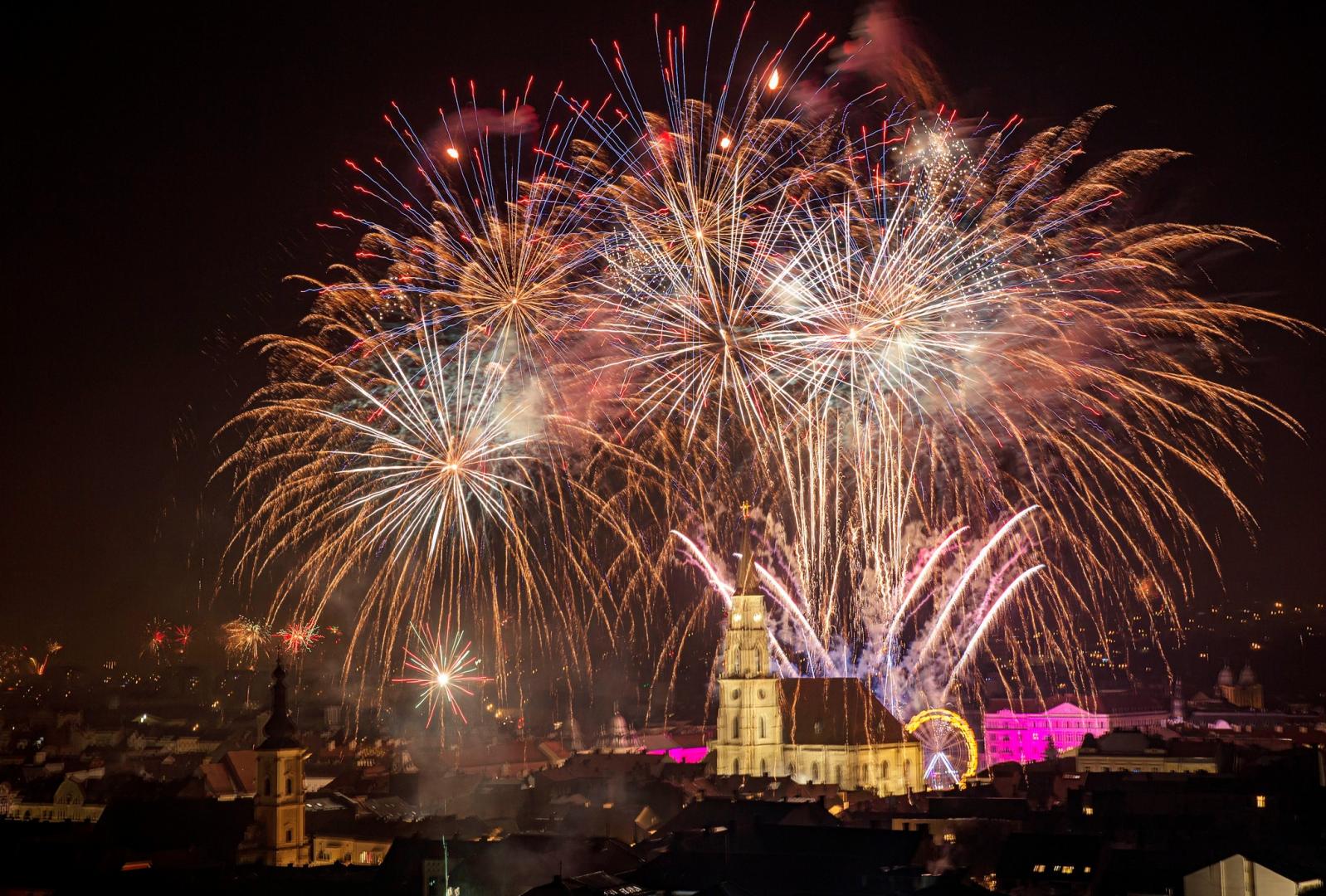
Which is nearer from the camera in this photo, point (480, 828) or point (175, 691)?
point (480, 828)

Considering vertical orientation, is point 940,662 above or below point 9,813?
above

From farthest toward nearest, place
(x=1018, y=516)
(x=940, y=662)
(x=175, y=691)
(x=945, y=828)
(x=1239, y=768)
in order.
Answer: (x=175, y=691)
(x=1239, y=768)
(x=940, y=662)
(x=945, y=828)
(x=1018, y=516)

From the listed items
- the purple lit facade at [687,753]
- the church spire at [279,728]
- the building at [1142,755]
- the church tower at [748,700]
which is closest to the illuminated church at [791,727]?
the church tower at [748,700]

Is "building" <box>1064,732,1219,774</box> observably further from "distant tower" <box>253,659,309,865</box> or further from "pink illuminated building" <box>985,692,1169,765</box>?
"distant tower" <box>253,659,309,865</box>

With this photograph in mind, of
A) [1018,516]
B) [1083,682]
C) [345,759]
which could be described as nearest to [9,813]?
[345,759]

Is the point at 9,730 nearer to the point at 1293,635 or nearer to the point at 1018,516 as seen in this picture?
the point at 1018,516

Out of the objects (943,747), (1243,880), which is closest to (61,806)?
(943,747)

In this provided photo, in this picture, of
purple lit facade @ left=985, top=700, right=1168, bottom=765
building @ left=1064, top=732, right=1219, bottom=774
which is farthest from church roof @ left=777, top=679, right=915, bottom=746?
purple lit facade @ left=985, top=700, right=1168, bottom=765
